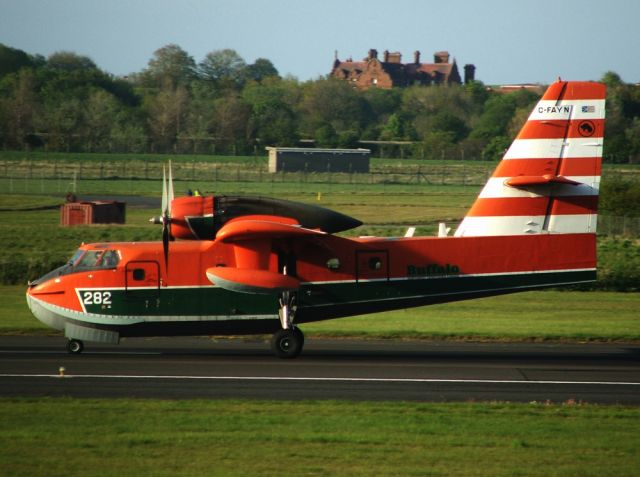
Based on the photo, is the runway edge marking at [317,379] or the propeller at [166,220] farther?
the propeller at [166,220]

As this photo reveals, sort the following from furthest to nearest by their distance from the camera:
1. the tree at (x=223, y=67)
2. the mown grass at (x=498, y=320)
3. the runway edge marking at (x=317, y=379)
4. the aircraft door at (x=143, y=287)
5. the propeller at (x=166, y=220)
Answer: the tree at (x=223, y=67) < the mown grass at (x=498, y=320) < the aircraft door at (x=143, y=287) < the propeller at (x=166, y=220) < the runway edge marking at (x=317, y=379)

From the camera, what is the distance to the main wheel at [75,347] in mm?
24741

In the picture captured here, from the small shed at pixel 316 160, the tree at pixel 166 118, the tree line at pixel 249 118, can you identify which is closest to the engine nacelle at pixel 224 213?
the small shed at pixel 316 160

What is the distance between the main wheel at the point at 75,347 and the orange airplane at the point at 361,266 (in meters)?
0.03

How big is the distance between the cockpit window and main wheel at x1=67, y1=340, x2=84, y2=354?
1831 millimetres

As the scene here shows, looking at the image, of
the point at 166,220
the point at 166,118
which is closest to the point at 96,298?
the point at 166,220

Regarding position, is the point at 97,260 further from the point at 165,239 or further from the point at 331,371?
the point at 331,371

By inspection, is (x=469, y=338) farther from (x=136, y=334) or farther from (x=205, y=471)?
(x=205, y=471)

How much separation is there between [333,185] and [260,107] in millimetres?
42403

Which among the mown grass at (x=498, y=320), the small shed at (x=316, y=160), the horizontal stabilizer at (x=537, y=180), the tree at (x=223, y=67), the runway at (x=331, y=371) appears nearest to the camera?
the runway at (x=331, y=371)

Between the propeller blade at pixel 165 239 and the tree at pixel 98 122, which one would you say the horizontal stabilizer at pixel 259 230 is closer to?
the propeller blade at pixel 165 239

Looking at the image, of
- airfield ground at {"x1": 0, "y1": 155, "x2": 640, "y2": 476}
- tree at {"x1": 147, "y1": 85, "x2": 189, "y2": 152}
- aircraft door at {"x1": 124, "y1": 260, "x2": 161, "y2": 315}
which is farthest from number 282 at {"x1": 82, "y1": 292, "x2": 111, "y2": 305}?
tree at {"x1": 147, "y1": 85, "x2": 189, "y2": 152}

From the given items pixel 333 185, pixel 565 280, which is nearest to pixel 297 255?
pixel 565 280

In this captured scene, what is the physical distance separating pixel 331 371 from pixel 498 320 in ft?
35.9
